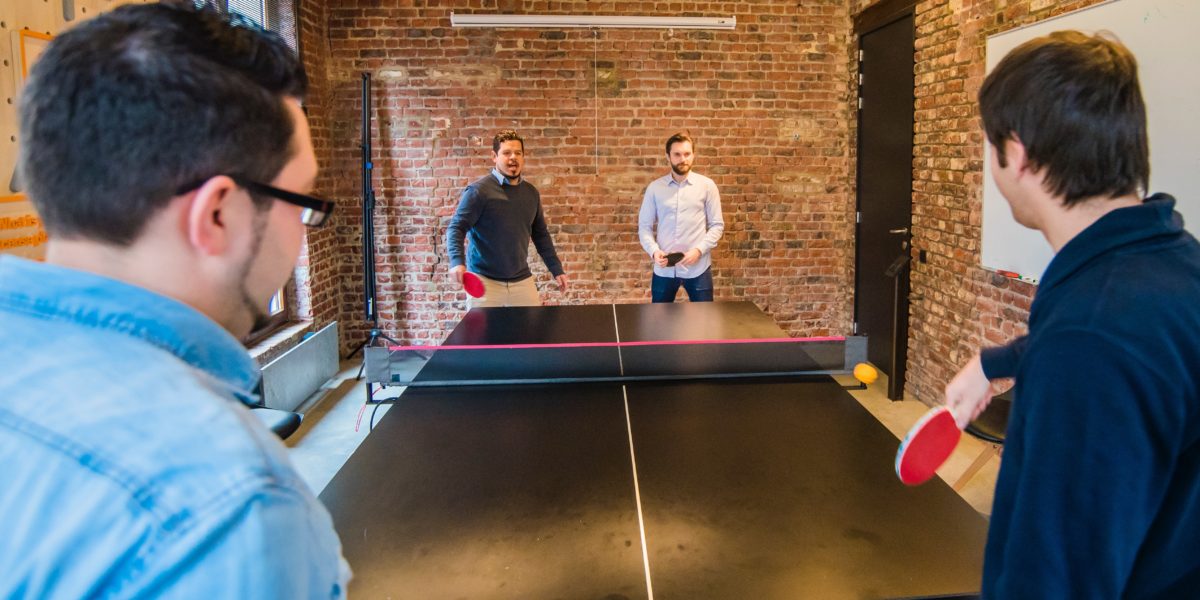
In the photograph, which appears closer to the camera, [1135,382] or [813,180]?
[1135,382]

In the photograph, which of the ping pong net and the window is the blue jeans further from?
the window

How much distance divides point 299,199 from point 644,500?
4.06 ft

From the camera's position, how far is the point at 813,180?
20.5 feet

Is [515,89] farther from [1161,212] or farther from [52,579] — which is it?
[52,579]

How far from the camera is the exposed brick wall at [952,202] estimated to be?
4145 millimetres

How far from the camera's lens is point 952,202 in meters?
4.55

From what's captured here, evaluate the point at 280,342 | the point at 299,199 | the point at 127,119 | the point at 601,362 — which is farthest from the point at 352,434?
the point at 127,119

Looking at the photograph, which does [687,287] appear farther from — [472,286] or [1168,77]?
[1168,77]

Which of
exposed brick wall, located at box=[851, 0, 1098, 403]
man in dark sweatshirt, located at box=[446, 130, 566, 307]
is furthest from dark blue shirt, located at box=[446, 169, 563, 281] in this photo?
exposed brick wall, located at box=[851, 0, 1098, 403]

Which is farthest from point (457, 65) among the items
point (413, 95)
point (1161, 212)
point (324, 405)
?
point (1161, 212)

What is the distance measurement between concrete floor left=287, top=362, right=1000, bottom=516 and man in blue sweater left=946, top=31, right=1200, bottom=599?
2.47 meters

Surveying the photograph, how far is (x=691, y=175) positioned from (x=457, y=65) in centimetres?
197

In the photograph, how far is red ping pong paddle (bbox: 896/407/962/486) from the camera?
155cm

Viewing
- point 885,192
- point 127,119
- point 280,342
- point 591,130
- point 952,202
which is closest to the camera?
point 127,119
